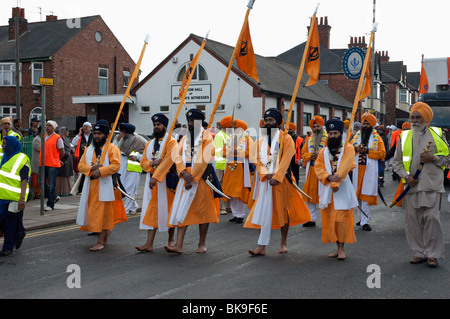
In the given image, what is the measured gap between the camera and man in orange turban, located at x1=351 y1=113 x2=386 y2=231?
9836 millimetres

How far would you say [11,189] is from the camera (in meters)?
7.41

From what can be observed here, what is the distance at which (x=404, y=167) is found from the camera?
725cm

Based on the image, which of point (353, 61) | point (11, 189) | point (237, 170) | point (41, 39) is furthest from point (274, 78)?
point (11, 189)

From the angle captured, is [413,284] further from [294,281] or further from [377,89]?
[377,89]

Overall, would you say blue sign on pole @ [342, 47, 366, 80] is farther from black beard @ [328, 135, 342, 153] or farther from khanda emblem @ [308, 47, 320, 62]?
black beard @ [328, 135, 342, 153]

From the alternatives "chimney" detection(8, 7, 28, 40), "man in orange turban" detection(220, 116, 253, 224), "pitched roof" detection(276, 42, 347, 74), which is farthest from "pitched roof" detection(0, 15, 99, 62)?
"man in orange turban" detection(220, 116, 253, 224)

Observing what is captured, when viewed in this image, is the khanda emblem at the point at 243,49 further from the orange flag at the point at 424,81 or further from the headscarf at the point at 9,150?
the orange flag at the point at 424,81

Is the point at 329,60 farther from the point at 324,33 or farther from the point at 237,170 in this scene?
the point at 237,170

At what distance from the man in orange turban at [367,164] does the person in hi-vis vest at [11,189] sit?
5716 millimetres

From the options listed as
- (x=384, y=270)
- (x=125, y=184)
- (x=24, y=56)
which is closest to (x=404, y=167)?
(x=384, y=270)

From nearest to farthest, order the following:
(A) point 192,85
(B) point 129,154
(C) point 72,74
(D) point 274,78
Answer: (B) point 129,154
(A) point 192,85
(D) point 274,78
(C) point 72,74

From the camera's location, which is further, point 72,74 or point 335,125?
point 72,74

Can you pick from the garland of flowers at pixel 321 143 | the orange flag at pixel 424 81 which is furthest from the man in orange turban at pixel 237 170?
the orange flag at pixel 424 81

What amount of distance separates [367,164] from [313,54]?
302cm
